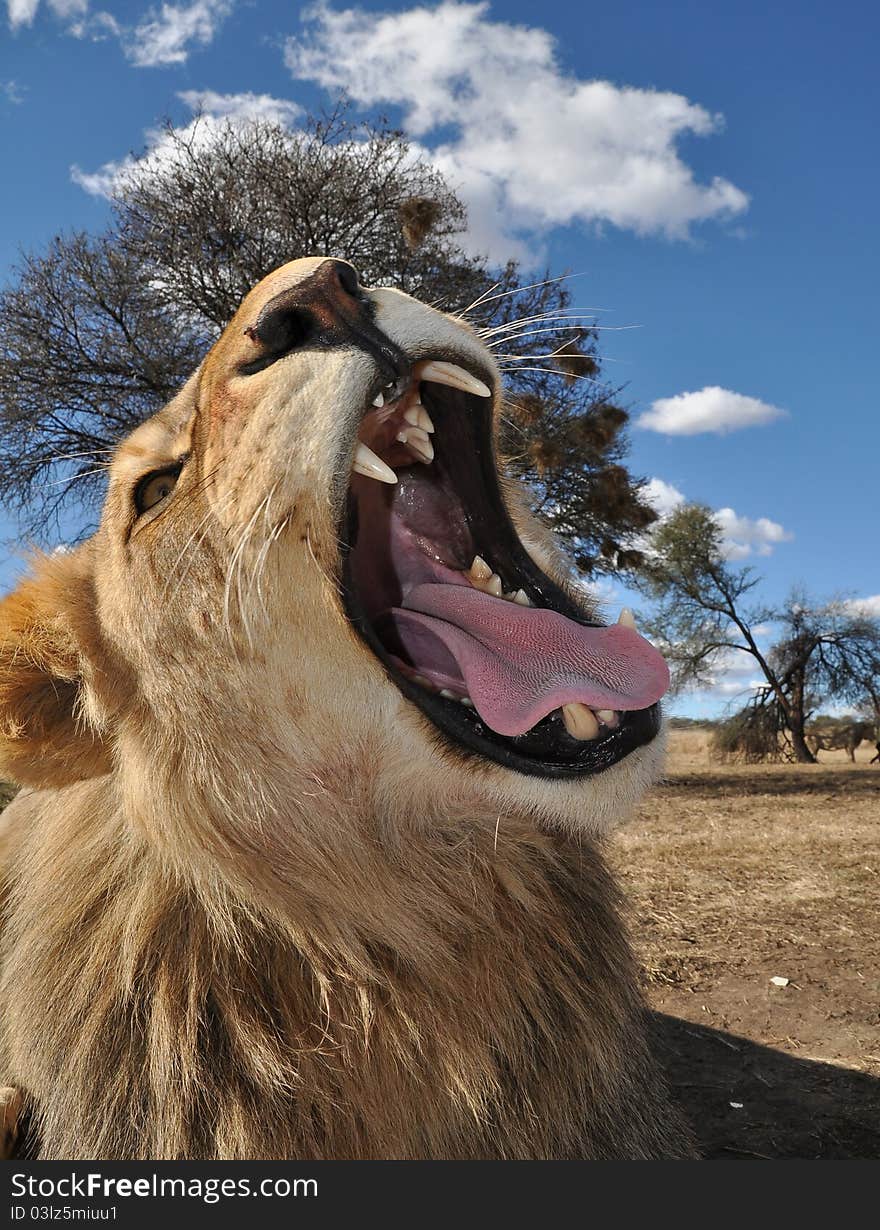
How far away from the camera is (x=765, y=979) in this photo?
5.26m

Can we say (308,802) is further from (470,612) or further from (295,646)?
(470,612)

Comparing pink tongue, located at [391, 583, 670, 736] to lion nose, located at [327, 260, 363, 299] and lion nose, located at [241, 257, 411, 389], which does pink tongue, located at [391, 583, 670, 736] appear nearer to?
lion nose, located at [241, 257, 411, 389]

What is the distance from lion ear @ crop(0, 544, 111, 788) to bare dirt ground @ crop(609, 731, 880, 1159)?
154 cm

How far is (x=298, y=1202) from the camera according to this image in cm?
219

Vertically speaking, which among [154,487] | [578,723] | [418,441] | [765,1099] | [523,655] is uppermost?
[418,441]

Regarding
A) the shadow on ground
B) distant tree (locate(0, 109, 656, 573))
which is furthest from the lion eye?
distant tree (locate(0, 109, 656, 573))

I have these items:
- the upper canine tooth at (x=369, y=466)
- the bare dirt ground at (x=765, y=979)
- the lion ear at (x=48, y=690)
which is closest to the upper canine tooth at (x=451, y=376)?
the upper canine tooth at (x=369, y=466)

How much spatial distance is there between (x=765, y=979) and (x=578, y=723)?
352cm

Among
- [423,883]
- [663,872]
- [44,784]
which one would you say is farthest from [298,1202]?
[663,872]

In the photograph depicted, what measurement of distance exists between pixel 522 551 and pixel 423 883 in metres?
1.00

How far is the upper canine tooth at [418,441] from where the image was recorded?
110 inches

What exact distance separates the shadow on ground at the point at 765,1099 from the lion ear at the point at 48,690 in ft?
7.92

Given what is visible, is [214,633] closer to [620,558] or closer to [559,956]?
[559,956]

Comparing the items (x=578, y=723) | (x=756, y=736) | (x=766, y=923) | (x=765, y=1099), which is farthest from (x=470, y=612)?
(x=756, y=736)
